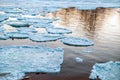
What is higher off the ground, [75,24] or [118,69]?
[75,24]

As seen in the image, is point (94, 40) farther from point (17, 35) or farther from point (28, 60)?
point (28, 60)

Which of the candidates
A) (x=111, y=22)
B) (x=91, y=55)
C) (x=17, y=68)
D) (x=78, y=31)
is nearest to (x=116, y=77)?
(x=91, y=55)

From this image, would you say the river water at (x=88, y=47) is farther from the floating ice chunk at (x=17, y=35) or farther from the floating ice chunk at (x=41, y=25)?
the floating ice chunk at (x=41, y=25)

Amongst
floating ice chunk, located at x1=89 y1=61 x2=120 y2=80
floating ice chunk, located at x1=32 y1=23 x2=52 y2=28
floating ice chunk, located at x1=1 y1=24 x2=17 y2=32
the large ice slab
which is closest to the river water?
floating ice chunk, located at x1=89 y1=61 x2=120 y2=80

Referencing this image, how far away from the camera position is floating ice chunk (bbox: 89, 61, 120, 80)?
6957mm

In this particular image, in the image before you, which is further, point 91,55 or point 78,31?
point 78,31

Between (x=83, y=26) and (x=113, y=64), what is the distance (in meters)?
6.25

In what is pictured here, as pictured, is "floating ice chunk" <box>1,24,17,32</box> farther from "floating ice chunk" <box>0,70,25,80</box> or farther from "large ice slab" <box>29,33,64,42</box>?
"floating ice chunk" <box>0,70,25,80</box>

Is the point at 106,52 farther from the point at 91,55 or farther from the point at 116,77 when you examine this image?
the point at 116,77

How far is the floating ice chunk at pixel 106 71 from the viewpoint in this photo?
6957mm

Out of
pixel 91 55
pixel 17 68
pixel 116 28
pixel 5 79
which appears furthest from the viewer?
pixel 116 28

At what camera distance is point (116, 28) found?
13.9 meters

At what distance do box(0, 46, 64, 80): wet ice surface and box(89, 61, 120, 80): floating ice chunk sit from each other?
1079 mm

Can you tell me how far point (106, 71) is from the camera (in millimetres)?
7301
